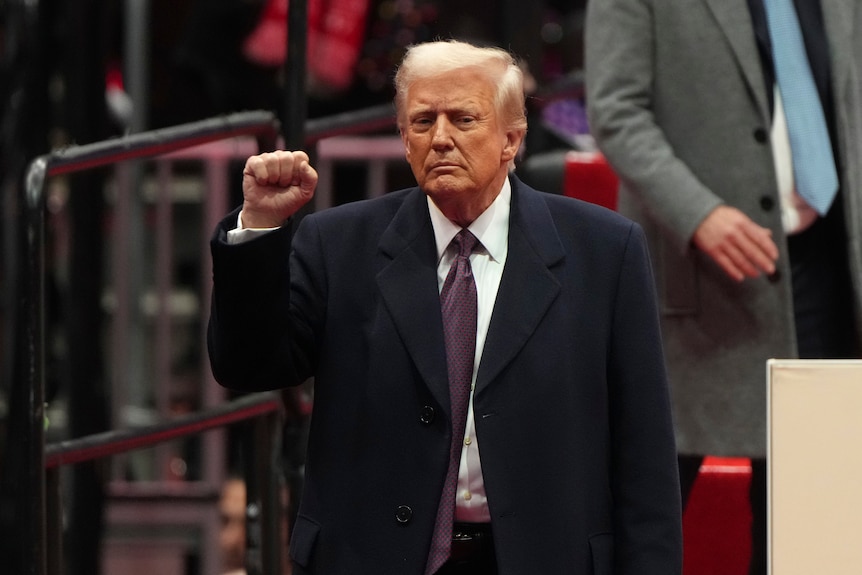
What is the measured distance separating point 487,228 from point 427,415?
0.38m

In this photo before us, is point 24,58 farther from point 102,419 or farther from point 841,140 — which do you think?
point 841,140

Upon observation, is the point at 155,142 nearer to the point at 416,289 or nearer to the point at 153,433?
the point at 153,433

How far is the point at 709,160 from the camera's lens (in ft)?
12.3

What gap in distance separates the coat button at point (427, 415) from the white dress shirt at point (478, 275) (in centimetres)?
7

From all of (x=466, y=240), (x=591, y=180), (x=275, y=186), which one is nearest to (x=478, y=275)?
(x=466, y=240)

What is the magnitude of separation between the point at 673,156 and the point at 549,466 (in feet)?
3.60

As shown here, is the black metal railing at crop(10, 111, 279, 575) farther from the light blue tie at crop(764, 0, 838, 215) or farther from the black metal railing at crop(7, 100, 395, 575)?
the light blue tie at crop(764, 0, 838, 215)

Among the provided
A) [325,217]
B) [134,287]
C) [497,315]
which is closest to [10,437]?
[325,217]

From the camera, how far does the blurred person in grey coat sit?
3.67 meters

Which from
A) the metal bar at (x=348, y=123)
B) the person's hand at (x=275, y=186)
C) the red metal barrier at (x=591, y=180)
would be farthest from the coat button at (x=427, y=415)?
the red metal barrier at (x=591, y=180)

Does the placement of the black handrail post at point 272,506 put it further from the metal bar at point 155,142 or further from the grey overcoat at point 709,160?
the grey overcoat at point 709,160

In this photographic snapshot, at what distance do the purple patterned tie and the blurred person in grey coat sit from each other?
2.76ft

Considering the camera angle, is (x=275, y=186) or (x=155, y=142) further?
(x=155, y=142)

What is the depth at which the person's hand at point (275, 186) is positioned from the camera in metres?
2.74
